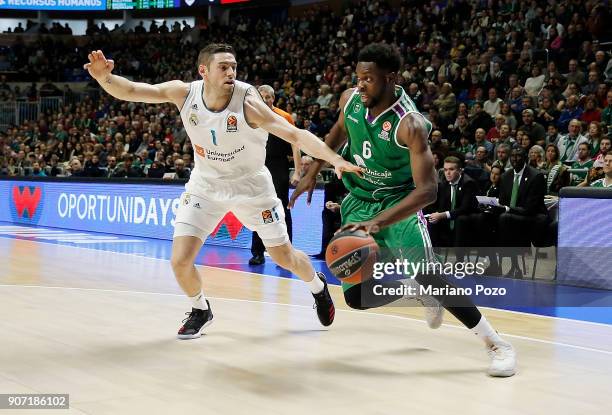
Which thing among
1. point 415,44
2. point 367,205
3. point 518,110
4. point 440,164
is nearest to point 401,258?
point 367,205

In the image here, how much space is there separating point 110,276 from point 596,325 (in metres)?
4.78

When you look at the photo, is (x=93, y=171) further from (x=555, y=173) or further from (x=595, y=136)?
(x=595, y=136)

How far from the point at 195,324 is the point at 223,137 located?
1.24 m

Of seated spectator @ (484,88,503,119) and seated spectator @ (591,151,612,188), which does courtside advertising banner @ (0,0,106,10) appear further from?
seated spectator @ (591,151,612,188)

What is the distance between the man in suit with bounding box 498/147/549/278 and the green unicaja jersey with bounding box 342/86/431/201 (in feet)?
13.1

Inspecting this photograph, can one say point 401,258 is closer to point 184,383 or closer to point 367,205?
point 367,205

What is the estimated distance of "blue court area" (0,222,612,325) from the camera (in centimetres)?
666

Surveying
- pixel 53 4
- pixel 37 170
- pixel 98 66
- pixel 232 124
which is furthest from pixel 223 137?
pixel 53 4

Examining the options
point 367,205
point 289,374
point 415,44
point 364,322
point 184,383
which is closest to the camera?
point 184,383

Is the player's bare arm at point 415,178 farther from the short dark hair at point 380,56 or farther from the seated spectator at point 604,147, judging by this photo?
the seated spectator at point 604,147

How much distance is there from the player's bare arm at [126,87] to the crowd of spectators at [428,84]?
4310 mm

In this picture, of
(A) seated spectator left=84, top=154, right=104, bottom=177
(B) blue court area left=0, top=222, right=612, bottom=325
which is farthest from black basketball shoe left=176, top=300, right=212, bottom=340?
(A) seated spectator left=84, top=154, right=104, bottom=177

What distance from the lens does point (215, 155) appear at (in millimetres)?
5105

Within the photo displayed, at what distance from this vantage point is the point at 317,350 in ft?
15.9
